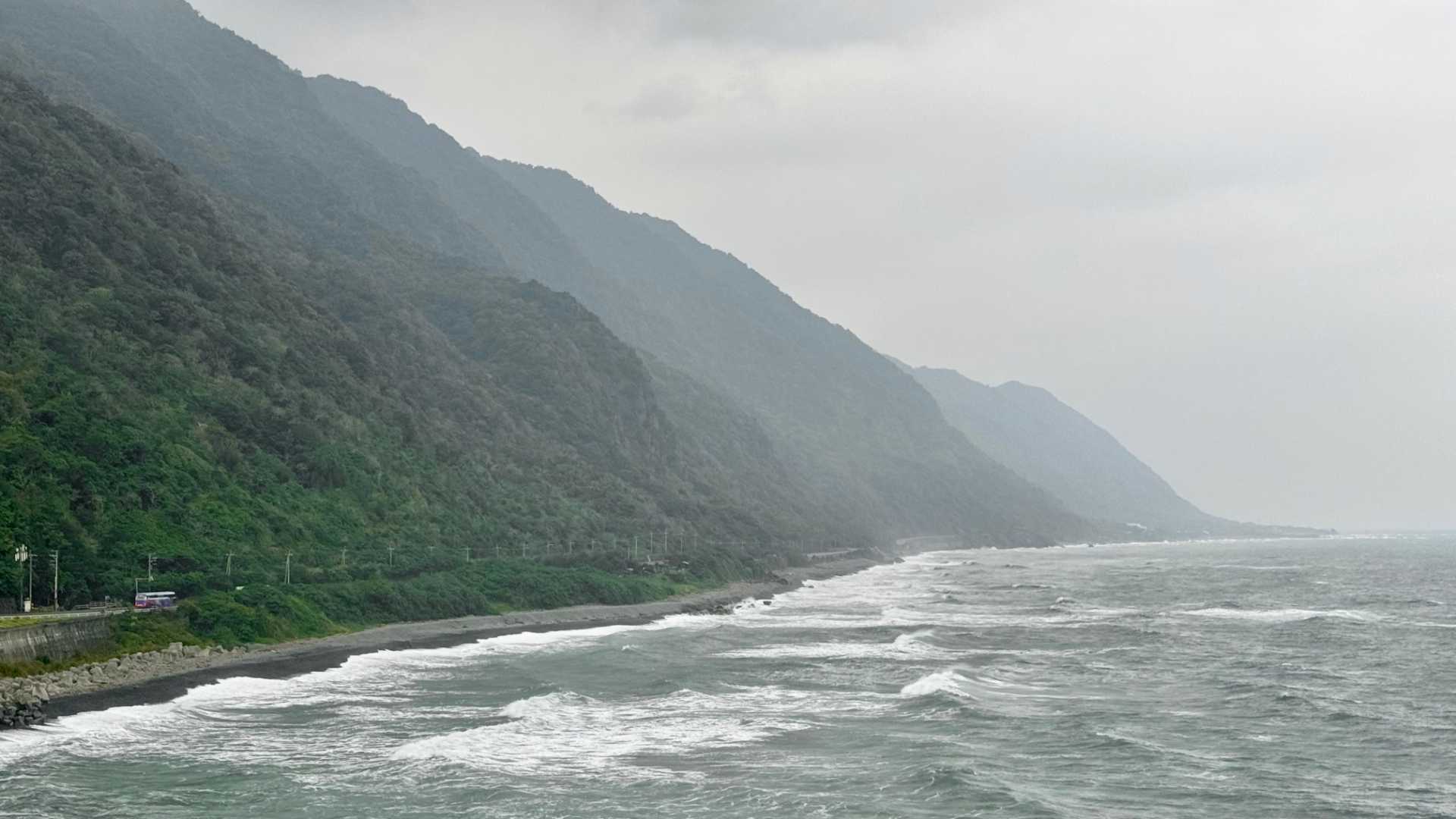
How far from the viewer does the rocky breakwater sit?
47.1 m

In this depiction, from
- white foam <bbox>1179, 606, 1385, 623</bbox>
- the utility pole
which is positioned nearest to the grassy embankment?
the utility pole

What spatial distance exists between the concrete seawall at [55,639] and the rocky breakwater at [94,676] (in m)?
1.45

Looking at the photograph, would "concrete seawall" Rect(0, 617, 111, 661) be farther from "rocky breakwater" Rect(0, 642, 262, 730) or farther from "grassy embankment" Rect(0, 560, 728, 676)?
"rocky breakwater" Rect(0, 642, 262, 730)

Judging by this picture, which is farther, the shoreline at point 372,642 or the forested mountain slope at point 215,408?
the forested mountain slope at point 215,408

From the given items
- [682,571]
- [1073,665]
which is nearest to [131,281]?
[682,571]

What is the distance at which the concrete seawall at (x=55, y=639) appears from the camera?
52750 millimetres

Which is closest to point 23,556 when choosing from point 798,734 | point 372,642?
point 372,642

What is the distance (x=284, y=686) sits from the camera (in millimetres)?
60938

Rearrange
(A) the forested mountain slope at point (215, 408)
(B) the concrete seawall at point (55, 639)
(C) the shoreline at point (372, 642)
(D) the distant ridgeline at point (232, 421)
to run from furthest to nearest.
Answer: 1. (A) the forested mountain slope at point (215, 408)
2. (D) the distant ridgeline at point (232, 421)
3. (C) the shoreline at point (372, 642)
4. (B) the concrete seawall at point (55, 639)

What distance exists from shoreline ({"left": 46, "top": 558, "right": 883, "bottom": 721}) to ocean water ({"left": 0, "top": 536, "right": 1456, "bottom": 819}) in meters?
1.77

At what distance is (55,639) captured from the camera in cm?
5688

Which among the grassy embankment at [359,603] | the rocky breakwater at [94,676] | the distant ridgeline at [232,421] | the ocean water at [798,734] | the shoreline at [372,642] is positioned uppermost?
the distant ridgeline at [232,421]

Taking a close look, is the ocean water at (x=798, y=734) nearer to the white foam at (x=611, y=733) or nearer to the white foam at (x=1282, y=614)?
the white foam at (x=611, y=733)

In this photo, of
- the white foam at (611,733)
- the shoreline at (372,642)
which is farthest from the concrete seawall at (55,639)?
the white foam at (611,733)
